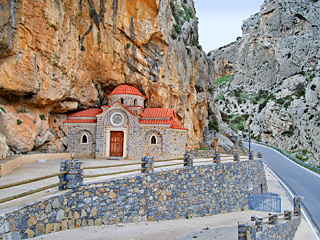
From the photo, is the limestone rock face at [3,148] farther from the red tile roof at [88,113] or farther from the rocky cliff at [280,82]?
the rocky cliff at [280,82]

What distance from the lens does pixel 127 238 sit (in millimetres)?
8453

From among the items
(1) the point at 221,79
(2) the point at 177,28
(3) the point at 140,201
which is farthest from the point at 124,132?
(1) the point at 221,79

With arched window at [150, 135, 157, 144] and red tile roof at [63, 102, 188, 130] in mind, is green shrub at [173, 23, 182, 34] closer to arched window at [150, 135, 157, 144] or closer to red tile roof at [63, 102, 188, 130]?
red tile roof at [63, 102, 188, 130]

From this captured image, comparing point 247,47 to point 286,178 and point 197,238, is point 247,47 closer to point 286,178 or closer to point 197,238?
point 286,178

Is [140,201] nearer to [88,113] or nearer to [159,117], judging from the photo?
[159,117]

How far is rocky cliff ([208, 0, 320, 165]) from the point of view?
48375 millimetres

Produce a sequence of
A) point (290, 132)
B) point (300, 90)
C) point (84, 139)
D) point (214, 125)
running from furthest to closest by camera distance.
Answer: point (300, 90)
point (290, 132)
point (214, 125)
point (84, 139)

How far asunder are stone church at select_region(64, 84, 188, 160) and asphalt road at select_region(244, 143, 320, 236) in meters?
11.8

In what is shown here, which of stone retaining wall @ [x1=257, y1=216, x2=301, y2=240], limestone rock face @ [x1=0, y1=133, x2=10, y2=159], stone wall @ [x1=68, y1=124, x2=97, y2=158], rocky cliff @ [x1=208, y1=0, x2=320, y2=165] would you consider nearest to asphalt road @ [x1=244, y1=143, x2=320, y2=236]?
stone retaining wall @ [x1=257, y1=216, x2=301, y2=240]

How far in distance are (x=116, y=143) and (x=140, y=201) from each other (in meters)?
13.2

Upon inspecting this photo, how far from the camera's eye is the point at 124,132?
79.2 feet

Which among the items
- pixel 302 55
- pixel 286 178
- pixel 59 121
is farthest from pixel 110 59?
pixel 302 55

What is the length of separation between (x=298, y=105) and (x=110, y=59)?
42.8 meters

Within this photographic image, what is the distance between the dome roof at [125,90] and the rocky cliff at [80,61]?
0.72 metres
